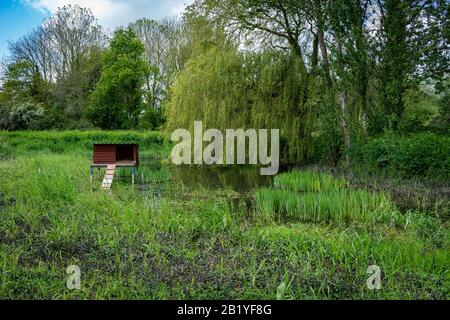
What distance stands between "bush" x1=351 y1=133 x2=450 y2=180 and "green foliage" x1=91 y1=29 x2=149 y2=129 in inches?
815

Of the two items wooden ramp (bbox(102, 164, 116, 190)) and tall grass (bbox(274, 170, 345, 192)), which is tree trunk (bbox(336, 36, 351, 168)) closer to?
tall grass (bbox(274, 170, 345, 192))

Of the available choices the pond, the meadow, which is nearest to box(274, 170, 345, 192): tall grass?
the pond

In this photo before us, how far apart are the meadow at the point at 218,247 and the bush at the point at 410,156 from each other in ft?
10.8

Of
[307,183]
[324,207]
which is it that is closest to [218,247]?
[324,207]

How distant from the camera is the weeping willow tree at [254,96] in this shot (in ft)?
45.1

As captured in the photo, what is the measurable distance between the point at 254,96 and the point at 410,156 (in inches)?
235

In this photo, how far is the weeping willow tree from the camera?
1374cm

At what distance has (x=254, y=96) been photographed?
14062mm

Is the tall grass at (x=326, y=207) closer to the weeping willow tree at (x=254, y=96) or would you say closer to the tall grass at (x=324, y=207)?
the tall grass at (x=324, y=207)

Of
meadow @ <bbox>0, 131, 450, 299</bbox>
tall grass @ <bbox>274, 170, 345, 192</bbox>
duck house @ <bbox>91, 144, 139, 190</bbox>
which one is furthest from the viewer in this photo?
duck house @ <bbox>91, 144, 139, 190</bbox>

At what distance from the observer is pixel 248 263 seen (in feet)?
13.1

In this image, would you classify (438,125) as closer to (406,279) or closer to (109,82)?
(406,279)

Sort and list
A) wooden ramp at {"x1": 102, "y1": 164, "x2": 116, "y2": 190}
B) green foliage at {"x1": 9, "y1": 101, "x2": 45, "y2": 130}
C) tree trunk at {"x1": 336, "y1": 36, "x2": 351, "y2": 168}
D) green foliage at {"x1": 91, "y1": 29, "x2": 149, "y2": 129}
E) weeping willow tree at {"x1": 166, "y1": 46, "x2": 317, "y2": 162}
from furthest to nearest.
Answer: green foliage at {"x1": 91, "y1": 29, "x2": 149, "y2": 129}, green foliage at {"x1": 9, "y1": 101, "x2": 45, "y2": 130}, weeping willow tree at {"x1": 166, "y1": 46, "x2": 317, "y2": 162}, tree trunk at {"x1": 336, "y1": 36, "x2": 351, "y2": 168}, wooden ramp at {"x1": 102, "y1": 164, "x2": 116, "y2": 190}

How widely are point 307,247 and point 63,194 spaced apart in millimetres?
4449
